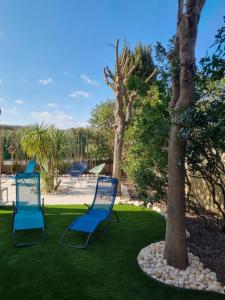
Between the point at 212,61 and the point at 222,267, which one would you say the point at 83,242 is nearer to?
the point at 222,267

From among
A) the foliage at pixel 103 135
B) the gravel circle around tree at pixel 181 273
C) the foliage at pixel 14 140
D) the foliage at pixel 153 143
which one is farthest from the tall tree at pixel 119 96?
the foliage at pixel 14 140

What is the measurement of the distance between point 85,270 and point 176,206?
168cm

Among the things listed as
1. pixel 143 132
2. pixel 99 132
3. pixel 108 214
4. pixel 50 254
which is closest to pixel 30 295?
pixel 50 254

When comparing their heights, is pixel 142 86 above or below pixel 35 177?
above

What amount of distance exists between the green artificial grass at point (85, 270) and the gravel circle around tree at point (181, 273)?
0.11m

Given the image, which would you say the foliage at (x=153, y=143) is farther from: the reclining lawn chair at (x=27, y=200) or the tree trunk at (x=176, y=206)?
the reclining lawn chair at (x=27, y=200)

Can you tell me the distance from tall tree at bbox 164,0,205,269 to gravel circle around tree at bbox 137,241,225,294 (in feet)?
0.43

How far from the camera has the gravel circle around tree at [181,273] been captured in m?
3.51

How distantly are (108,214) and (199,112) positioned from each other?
3.80m

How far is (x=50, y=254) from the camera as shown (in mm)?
4457

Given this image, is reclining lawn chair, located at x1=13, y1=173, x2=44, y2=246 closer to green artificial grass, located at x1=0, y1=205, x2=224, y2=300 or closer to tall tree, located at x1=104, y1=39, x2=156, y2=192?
green artificial grass, located at x1=0, y1=205, x2=224, y2=300

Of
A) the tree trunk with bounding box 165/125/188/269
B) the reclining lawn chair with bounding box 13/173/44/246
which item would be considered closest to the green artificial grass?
the reclining lawn chair with bounding box 13/173/44/246

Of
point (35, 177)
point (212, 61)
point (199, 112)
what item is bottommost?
point (35, 177)

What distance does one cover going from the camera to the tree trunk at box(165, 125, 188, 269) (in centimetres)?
373
